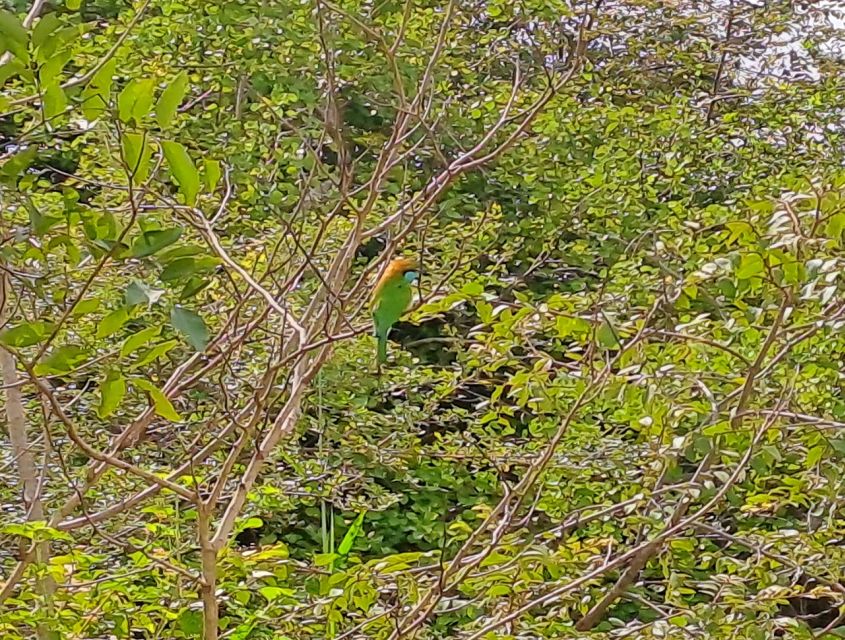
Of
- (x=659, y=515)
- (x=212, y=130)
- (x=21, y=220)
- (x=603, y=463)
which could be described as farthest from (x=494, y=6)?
(x=659, y=515)

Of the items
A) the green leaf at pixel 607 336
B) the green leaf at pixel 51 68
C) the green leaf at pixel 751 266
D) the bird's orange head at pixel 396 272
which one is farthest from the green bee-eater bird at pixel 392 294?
the green leaf at pixel 51 68

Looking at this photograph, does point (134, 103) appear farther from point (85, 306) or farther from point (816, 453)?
point (816, 453)

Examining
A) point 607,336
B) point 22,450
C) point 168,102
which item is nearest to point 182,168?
point 168,102

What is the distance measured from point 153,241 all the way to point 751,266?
60cm

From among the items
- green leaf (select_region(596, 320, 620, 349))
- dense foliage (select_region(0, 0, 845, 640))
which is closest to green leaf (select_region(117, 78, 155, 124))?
dense foliage (select_region(0, 0, 845, 640))

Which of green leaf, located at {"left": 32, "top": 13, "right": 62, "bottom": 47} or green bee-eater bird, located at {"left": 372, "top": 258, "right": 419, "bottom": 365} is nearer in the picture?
green leaf, located at {"left": 32, "top": 13, "right": 62, "bottom": 47}

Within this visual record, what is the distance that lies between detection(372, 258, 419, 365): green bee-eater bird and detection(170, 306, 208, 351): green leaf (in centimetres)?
39

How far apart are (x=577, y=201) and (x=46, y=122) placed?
208 centimetres

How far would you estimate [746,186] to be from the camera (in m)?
2.59

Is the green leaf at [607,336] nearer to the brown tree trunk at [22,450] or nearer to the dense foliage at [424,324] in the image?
the dense foliage at [424,324]

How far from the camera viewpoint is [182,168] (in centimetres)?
67

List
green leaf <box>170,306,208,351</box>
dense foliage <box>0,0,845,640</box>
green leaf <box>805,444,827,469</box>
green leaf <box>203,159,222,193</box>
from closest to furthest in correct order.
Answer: green leaf <box>170,306,208,351</box>
green leaf <box>203,159,222,193</box>
dense foliage <box>0,0,845,640</box>
green leaf <box>805,444,827,469</box>

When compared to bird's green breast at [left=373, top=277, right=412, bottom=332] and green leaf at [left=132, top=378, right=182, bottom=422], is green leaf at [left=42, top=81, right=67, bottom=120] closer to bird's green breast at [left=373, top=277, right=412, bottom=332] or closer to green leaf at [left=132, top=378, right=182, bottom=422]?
green leaf at [left=132, top=378, right=182, bottom=422]

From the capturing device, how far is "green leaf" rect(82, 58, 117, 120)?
72 centimetres
